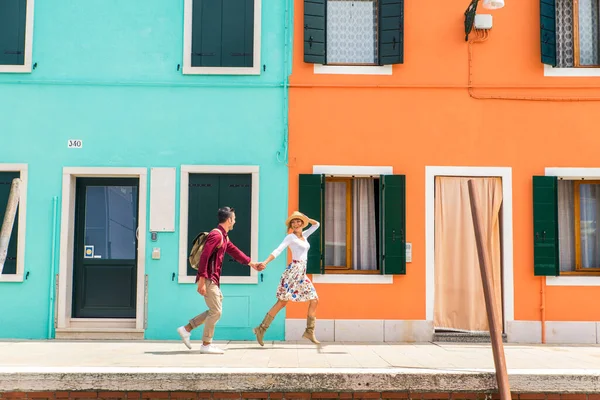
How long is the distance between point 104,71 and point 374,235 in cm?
469

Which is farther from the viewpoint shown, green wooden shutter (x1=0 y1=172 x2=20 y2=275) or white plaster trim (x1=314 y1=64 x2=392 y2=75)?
white plaster trim (x1=314 y1=64 x2=392 y2=75)

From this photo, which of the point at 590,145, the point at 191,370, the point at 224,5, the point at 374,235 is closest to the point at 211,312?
the point at 191,370

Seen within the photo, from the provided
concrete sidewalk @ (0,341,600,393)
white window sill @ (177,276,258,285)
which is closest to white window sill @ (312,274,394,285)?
white window sill @ (177,276,258,285)

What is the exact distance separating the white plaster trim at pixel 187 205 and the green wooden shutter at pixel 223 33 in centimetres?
154

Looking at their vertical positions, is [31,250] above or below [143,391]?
above

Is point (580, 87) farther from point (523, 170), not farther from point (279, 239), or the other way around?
point (279, 239)

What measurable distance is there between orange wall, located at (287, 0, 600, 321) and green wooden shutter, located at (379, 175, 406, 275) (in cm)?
15

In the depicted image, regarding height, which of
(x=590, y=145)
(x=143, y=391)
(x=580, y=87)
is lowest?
(x=143, y=391)

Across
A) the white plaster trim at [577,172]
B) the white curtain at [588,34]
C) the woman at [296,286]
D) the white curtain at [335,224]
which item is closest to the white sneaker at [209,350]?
the woman at [296,286]

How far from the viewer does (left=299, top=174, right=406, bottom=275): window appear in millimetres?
9836

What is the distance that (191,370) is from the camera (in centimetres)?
584

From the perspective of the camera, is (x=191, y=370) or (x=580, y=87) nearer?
(x=191, y=370)

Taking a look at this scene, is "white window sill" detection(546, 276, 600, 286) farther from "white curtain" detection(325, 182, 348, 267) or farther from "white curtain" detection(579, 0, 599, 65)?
"white curtain" detection(579, 0, 599, 65)

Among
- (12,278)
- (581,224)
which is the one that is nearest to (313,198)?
(581,224)
